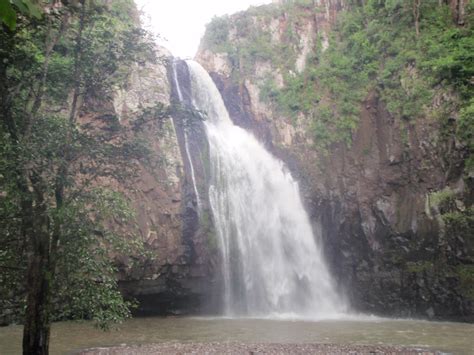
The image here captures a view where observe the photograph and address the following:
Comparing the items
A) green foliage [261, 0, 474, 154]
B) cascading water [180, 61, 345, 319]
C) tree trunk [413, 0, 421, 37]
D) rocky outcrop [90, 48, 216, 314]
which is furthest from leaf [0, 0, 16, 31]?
tree trunk [413, 0, 421, 37]

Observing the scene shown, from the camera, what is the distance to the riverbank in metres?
11.0

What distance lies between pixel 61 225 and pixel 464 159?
1642cm

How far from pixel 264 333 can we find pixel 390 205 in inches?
372

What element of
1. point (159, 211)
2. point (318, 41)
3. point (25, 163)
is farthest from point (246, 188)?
point (25, 163)

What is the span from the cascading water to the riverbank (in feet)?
28.8

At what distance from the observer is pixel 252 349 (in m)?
11.5

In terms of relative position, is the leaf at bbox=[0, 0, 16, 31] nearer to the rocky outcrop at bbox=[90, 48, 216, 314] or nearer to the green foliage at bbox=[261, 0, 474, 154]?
the rocky outcrop at bbox=[90, 48, 216, 314]

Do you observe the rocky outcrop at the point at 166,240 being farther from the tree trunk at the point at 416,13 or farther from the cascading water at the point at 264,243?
the tree trunk at the point at 416,13

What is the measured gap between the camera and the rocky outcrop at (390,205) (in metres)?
18.5

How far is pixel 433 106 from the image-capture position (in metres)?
20.5

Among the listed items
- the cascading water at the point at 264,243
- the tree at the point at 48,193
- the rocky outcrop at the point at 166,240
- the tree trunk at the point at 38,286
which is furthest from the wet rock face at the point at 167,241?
the tree trunk at the point at 38,286

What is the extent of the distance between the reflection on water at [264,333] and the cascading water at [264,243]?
287cm

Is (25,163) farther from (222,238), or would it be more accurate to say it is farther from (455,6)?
(455,6)

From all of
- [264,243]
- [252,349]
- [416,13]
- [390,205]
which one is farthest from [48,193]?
[416,13]
